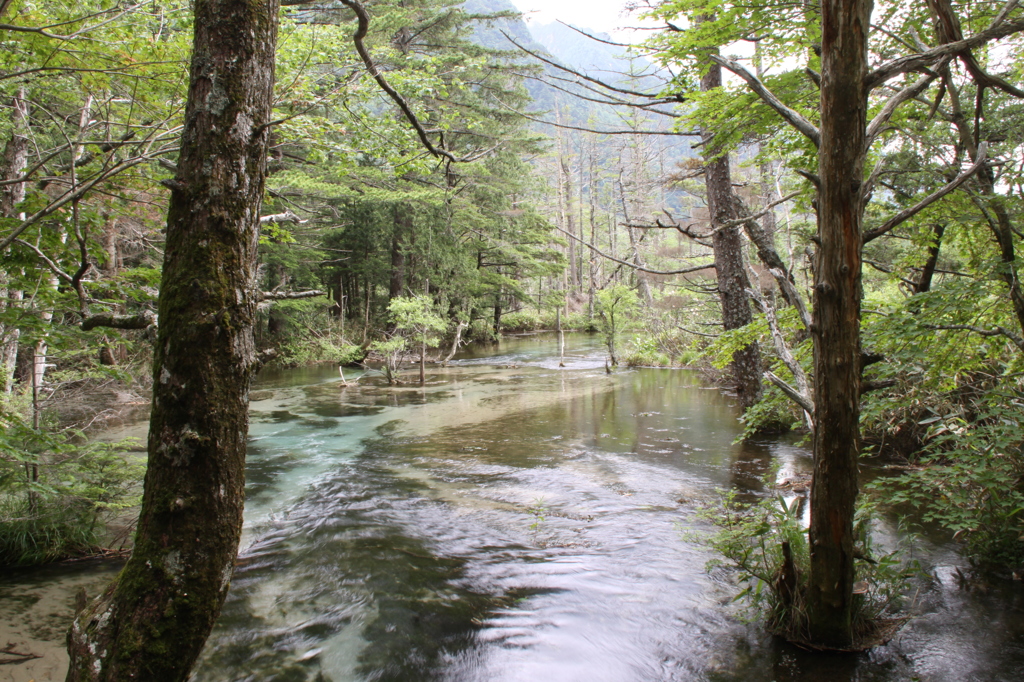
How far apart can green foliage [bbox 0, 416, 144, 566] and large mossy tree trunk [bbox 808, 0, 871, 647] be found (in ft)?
17.3

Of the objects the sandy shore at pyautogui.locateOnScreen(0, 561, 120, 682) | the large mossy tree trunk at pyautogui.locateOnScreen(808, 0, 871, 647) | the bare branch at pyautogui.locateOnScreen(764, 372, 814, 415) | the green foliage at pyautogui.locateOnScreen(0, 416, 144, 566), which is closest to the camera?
the large mossy tree trunk at pyautogui.locateOnScreen(808, 0, 871, 647)

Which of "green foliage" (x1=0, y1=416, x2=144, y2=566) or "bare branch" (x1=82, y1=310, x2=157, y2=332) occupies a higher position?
"bare branch" (x1=82, y1=310, x2=157, y2=332)

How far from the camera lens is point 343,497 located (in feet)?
22.2

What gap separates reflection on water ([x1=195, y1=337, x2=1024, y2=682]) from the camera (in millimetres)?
3412

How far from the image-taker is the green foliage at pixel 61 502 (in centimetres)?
445

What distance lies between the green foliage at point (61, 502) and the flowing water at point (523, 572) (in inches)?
52.6

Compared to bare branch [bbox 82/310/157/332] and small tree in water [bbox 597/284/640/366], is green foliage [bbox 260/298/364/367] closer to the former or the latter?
small tree in water [bbox 597/284/640/366]

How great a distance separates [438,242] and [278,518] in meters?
17.6

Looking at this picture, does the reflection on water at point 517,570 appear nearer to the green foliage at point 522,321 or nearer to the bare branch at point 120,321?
the bare branch at point 120,321

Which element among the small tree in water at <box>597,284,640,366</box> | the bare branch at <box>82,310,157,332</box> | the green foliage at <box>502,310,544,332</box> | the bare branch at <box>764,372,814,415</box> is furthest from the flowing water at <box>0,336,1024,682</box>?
the green foliage at <box>502,310,544,332</box>

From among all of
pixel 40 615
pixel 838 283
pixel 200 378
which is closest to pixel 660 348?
pixel 838 283

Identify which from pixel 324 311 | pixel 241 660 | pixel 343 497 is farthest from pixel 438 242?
pixel 241 660

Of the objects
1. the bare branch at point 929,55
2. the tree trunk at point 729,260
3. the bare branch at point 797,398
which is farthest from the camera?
the tree trunk at point 729,260

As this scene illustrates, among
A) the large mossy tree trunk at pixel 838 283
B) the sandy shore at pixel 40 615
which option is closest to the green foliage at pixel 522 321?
the sandy shore at pixel 40 615
